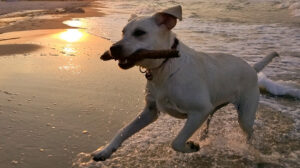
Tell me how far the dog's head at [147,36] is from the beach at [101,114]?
4.30 ft

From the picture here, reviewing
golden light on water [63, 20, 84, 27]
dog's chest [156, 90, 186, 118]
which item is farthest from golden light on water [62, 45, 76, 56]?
dog's chest [156, 90, 186, 118]

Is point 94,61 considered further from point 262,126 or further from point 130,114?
point 262,126

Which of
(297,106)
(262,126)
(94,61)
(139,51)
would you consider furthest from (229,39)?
(139,51)

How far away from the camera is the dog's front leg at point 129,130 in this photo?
4.36m

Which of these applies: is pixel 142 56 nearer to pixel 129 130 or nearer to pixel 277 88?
pixel 129 130

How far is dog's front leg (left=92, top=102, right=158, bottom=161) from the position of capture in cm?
436

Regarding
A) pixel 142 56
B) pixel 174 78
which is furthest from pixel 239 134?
pixel 142 56

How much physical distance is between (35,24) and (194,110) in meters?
12.2

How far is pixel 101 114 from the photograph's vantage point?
19.5 feet

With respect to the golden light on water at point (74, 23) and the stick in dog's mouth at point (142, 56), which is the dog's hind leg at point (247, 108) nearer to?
the stick in dog's mouth at point (142, 56)

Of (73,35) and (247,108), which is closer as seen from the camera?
(247,108)

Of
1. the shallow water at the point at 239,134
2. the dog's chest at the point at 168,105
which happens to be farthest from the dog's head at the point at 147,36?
the shallow water at the point at 239,134

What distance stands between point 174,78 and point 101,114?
215 cm

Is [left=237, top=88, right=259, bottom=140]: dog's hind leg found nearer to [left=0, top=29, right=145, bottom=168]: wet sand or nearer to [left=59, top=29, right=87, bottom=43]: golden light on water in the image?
[left=0, top=29, right=145, bottom=168]: wet sand
